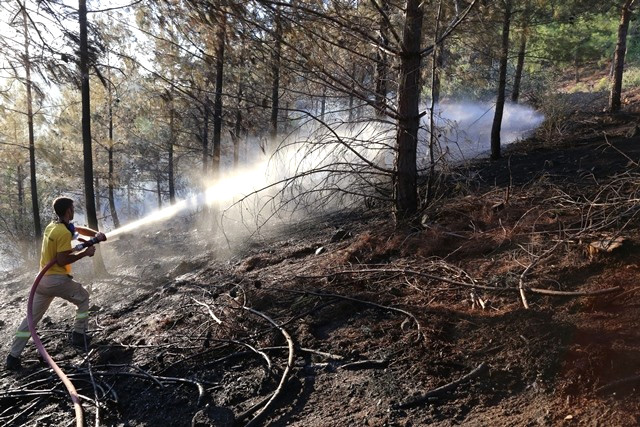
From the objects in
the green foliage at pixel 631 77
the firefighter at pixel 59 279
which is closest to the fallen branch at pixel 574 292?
the firefighter at pixel 59 279

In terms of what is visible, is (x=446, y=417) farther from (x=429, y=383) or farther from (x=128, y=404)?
(x=128, y=404)

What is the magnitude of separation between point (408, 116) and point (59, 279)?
454cm

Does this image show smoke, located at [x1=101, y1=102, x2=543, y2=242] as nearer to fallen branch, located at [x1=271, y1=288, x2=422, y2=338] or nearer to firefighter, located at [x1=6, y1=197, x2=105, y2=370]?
fallen branch, located at [x1=271, y1=288, x2=422, y2=338]

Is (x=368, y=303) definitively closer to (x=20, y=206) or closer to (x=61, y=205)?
(x=61, y=205)

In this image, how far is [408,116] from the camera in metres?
5.34

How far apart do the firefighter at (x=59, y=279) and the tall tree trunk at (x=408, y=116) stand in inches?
146

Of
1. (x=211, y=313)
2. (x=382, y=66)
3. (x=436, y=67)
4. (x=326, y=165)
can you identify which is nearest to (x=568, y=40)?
(x=436, y=67)

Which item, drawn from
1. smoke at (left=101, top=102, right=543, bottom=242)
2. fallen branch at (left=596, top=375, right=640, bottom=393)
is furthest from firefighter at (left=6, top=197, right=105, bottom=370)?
fallen branch at (left=596, top=375, right=640, bottom=393)

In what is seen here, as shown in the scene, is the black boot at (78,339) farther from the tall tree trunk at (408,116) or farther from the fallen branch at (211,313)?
the tall tree trunk at (408,116)

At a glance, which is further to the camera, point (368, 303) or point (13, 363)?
point (13, 363)

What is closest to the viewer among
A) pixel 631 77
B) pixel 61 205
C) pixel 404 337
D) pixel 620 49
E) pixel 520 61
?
pixel 404 337

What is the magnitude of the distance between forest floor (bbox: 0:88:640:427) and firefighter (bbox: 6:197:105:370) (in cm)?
24

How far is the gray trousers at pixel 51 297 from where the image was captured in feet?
16.5

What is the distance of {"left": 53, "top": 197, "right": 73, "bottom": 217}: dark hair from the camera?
509cm
